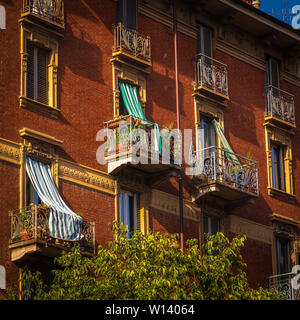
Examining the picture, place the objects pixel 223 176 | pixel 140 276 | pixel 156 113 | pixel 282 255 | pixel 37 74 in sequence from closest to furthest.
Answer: pixel 140 276, pixel 37 74, pixel 223 176, pixel 156 113, pixel 282 255

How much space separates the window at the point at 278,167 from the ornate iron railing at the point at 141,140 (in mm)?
7241

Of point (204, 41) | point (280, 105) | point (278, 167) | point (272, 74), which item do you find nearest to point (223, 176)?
point (278, 167)

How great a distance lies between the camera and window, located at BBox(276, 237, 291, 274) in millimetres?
38062

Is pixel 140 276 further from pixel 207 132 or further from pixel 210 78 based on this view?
pixel 210 78

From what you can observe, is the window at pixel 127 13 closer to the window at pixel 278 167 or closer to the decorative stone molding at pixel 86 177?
the decorative stone molding at pixel 86 177

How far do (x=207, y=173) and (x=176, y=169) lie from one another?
6.35 ft

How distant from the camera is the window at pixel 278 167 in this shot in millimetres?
39156

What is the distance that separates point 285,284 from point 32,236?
11025mm

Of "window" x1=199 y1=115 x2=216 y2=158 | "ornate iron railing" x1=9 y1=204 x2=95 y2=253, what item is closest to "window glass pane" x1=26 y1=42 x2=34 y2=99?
"ornate iron railing" x1=9 y1=204 x2=95 y2=253

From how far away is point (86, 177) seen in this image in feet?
104

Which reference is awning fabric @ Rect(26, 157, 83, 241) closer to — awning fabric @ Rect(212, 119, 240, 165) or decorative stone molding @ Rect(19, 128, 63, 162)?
decorative stone molding @ Rect(19, 128, 63, 162)
